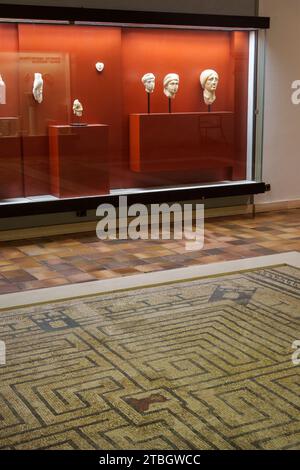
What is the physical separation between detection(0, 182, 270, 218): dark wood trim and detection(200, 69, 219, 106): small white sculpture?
1049 mm

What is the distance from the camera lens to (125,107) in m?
7.89

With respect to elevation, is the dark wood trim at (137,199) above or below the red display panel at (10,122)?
below

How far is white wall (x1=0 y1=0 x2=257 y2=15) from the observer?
24.5 feet

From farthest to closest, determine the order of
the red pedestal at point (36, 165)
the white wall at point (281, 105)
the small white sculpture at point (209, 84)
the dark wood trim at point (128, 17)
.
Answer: the white wall at point (281, 105)
the small white sculpture at point (209, 84)
the red pedestal at point (36, 165)
the dark wood trim at point (128, 17)

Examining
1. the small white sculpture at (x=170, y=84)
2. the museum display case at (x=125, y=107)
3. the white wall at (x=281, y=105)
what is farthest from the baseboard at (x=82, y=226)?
the small white sculpture at (x=170, y=84)

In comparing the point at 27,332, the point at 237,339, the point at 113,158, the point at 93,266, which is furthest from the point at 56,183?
the point at 237,339

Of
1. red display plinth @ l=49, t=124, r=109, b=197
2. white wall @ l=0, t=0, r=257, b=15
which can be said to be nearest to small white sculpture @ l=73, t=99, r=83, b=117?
red display plinth @ l=49, t=124, r=109, b=197

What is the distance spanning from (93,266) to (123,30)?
283cm

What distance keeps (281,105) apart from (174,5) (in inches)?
79.6

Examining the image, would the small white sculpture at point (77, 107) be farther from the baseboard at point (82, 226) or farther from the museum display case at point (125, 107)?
the baseboard at point (82, 226)

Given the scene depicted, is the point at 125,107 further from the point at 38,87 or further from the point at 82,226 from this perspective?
the point at 82,226

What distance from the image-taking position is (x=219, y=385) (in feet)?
12.5

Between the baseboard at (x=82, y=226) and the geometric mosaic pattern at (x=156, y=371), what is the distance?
2.49 meters

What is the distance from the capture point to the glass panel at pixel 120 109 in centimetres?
719
